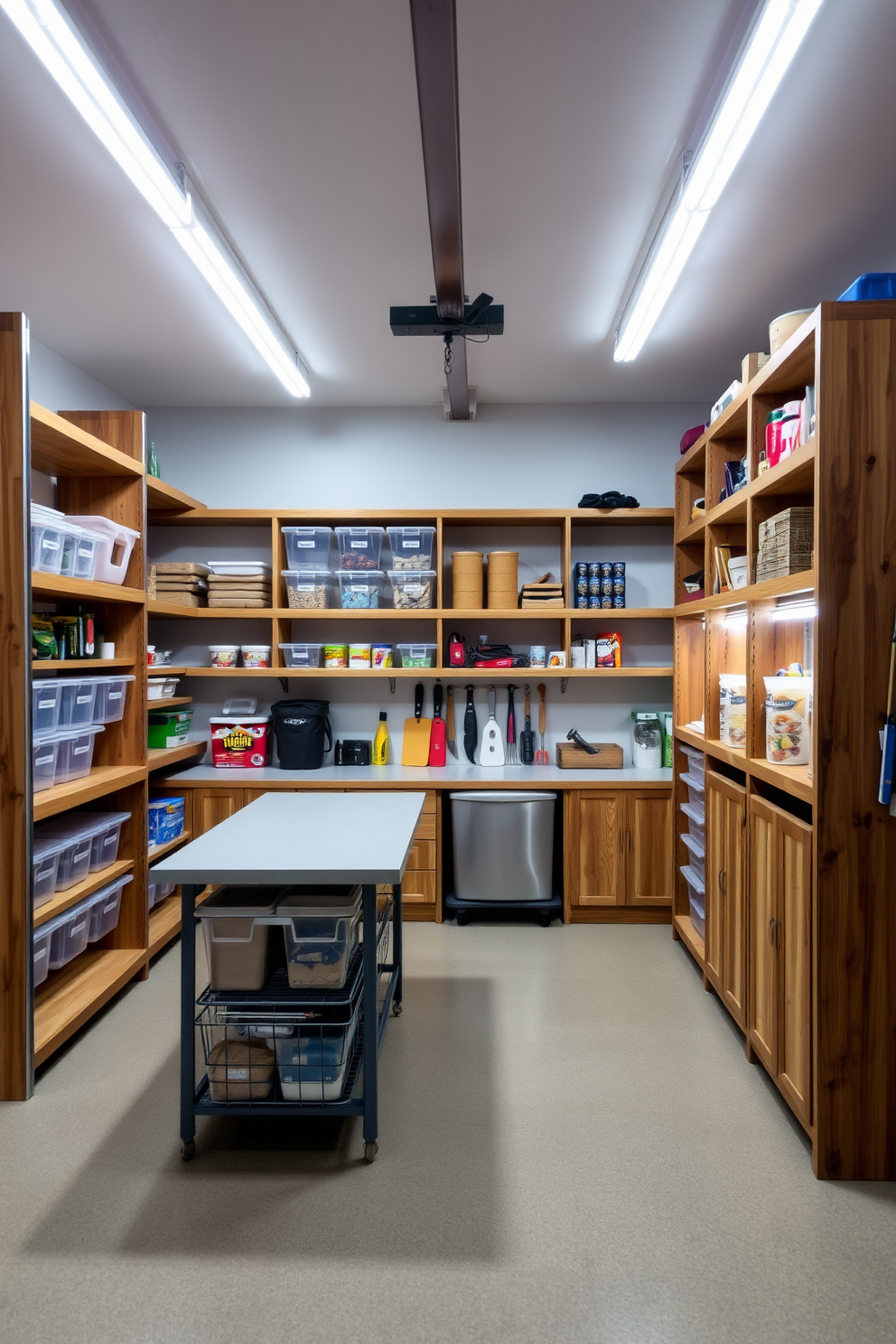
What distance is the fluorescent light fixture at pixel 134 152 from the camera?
1.64 m

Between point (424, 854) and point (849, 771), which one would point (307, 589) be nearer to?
point (424, 854)

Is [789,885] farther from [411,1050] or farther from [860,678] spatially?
[411,1050]

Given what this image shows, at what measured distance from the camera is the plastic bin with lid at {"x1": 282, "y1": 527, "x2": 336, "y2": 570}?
14.5ft

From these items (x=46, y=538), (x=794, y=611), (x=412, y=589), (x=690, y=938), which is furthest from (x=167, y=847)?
(x=794, y=611)

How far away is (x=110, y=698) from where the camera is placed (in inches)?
132

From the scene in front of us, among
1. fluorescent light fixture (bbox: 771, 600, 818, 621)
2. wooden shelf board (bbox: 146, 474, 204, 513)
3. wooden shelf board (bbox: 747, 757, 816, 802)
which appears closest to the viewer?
wooden shelf board (bbox: 747, 757, 816, 802)

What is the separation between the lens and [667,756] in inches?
179

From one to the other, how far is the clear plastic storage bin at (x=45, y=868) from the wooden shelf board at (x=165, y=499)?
1.79 m

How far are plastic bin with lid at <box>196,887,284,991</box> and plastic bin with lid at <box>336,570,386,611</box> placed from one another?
2.44m

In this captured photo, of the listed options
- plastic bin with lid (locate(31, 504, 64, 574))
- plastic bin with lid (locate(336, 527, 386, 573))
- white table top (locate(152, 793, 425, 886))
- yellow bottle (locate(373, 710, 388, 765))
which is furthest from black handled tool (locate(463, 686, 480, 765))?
plastic bin with lid (locate(31, 504, 64, 574))

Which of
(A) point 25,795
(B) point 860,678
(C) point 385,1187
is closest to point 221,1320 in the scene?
(C) point 385,1187

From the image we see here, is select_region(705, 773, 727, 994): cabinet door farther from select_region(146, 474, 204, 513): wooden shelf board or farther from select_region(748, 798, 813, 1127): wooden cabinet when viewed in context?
select_region(146, 474, 204, 513): wooden shelf board

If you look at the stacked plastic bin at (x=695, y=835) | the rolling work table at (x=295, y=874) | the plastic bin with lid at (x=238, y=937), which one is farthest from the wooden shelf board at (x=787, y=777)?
the plastic bin with lid at (x=238, y=937)

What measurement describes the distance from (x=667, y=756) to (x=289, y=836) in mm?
2886
